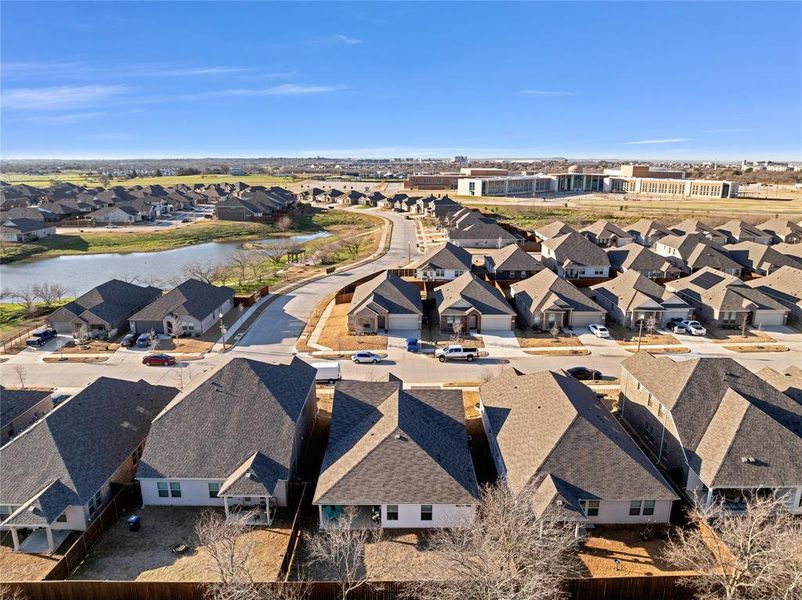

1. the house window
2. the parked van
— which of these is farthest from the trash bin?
the house window

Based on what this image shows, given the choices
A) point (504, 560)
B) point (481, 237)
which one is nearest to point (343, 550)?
point (504, 560)

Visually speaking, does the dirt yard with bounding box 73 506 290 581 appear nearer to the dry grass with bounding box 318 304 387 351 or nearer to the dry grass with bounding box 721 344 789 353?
the dry grass with bounding box 318 304 387 351

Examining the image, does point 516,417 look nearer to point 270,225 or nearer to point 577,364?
point 577,364

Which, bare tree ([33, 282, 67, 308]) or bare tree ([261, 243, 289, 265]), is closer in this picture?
bare tree ([33, 282, 67, 308])

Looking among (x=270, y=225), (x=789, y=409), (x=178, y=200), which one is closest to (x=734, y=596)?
(x=789, y=409)

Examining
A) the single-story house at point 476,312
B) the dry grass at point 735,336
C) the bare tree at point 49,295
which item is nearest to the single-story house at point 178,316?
the bare tree at point 49,295

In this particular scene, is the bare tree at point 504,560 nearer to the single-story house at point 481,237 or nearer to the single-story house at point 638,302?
the single-story house at point 638,302
